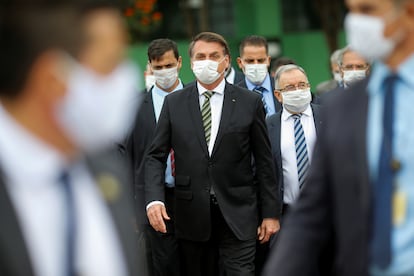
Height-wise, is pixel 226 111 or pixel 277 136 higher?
pixel 226 111

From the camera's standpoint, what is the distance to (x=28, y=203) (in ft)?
8.91

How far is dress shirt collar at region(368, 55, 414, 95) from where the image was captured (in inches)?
149

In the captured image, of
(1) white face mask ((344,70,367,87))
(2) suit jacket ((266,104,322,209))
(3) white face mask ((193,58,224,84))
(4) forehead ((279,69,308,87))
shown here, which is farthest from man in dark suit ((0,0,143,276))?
(1) white face mask ((344,70,367,87))

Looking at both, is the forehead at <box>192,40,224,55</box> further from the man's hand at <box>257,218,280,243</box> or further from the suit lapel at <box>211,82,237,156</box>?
the man's hand at <box>257,218,280,243</box>

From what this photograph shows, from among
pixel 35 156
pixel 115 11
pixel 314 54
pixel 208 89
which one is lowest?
pixel 314 54

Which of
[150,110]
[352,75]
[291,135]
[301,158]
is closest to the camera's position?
[301,158]

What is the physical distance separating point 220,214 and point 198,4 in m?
15.7

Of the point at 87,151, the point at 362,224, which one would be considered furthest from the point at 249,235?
the point at 87,151

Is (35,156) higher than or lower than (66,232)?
higher

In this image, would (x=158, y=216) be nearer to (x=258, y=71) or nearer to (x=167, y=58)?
(x=167, y=58)

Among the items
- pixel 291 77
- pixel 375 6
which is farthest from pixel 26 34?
pixel 291 77

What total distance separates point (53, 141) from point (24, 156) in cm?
11

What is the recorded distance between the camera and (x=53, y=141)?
9.18 feet

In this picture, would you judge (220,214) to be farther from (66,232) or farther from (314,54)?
(314,54)
